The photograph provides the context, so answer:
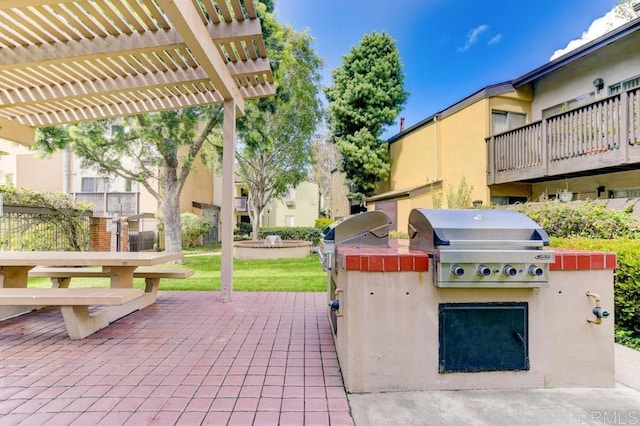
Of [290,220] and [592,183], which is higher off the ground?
[592,183]

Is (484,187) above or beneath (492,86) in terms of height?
beneath

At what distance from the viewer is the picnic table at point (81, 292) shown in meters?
3.44

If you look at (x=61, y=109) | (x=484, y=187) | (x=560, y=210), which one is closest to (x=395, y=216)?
(x=484, y=187)

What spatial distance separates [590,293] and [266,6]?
9.74 m

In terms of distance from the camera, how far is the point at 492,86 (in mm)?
9516

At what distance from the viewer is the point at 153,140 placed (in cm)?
986

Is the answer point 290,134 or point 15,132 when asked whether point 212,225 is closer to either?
point 290,134

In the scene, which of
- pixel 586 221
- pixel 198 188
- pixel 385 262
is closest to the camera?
pixel 385 262

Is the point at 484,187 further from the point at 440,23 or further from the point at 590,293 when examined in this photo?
the point at 440,23

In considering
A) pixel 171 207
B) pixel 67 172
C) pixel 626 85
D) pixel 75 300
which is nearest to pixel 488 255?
pixel 75 300

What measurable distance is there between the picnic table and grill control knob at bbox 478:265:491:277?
11.5ft

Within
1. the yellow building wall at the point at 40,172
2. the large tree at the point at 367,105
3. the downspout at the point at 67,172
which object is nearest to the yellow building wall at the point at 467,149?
the large tree at the point at 367,105

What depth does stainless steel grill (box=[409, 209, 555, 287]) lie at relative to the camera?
2.36 meters

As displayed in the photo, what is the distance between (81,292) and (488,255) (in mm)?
4159
